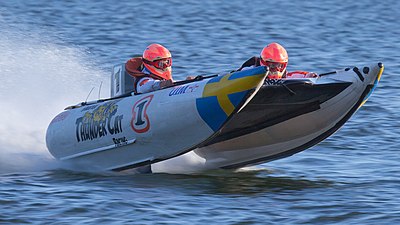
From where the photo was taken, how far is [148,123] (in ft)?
33.3

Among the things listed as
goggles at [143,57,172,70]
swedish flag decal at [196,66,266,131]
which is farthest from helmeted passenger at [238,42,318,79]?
goggles at [143,57,172,70]

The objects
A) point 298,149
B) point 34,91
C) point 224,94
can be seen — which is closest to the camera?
point 224,94

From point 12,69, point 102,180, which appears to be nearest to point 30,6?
point 12,69

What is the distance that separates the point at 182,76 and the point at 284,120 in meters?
5.93

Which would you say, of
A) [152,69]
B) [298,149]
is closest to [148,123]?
[152,69]

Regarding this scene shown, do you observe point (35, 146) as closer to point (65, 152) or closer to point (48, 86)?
point (65, 152)

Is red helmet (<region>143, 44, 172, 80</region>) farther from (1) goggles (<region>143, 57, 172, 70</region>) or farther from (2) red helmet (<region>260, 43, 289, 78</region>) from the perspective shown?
(2) red helmet (<region>260, 43, 289, 78</region>)

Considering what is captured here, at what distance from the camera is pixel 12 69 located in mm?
15773

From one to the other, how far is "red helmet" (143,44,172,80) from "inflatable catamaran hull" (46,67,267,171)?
1.39 ft

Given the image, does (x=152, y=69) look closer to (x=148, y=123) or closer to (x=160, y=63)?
(x=160, y=63)

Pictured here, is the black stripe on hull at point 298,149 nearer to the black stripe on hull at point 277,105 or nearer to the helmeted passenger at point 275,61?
the black stripe on hull at point 277,105

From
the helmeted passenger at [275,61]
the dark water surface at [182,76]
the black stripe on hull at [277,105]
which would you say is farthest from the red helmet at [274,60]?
the dark water surface at [182,76]

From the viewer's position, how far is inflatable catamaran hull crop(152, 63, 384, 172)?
1003 centimetres

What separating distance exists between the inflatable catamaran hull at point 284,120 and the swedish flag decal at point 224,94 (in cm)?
48
